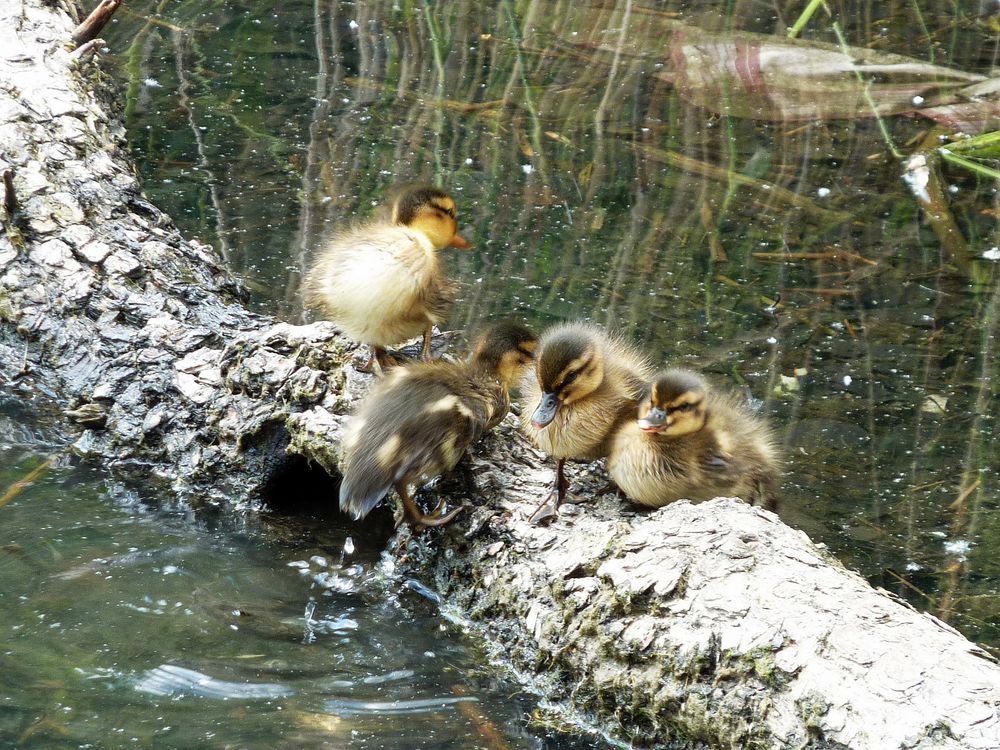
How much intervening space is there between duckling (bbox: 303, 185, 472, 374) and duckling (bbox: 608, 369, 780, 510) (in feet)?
2.90

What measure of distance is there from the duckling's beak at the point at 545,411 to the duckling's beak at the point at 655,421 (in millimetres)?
283

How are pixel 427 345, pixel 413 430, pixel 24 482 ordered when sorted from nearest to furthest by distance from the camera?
pixel 413 430
pixel 24 482
pixel 427 345

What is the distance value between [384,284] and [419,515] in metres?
0.80

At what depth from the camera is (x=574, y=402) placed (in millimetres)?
3277

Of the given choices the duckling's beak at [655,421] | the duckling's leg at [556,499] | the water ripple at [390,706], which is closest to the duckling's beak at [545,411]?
the duckling's leg at [556,499]

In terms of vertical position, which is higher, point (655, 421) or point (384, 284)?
point (384, 284)

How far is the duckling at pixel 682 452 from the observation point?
10.0 ft

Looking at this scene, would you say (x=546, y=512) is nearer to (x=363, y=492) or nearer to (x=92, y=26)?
(x=363, y=492)

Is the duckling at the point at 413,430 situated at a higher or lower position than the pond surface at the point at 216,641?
higher

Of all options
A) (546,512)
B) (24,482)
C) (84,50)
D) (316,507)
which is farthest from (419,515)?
(84,50)

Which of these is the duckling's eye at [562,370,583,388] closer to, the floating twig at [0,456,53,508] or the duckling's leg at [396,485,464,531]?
the duckling's leg at [396,485,464,531]

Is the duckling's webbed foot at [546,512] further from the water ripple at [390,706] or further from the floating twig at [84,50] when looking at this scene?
the floating twig at [84,50]

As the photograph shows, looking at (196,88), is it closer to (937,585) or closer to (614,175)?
(614,175)

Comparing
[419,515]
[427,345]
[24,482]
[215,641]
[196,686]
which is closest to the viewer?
[196,686]
